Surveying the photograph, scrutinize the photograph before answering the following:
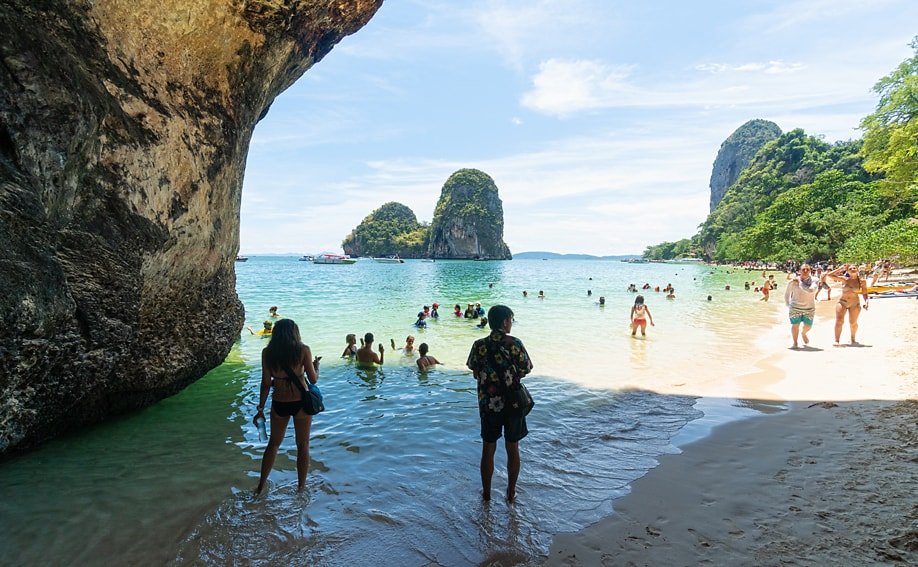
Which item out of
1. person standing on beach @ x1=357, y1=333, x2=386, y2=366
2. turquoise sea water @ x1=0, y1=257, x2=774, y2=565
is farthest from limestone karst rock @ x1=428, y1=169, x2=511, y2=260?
turquoise sea water @ x1=0, y1=257, x2=774, y2=565

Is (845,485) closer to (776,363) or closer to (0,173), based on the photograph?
(776,363)

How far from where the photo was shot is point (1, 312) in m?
3.94

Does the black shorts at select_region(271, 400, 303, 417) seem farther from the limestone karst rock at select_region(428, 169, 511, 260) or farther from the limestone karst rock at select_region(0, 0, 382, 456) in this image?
the limestone karst rock at select_region(428, 169, 511, 260)

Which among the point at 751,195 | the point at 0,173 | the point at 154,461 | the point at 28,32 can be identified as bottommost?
the point at 154,461

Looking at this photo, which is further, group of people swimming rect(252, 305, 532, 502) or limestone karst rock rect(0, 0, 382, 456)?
limestone karst rock rect(0, 0, 382, 456)

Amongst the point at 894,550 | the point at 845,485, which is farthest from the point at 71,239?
the point at 845,485

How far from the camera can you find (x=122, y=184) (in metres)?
5.44

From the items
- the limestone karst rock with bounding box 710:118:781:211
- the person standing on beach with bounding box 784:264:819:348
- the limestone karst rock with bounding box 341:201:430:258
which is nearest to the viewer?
the person standing on beach with bounding box 784:264:819:348

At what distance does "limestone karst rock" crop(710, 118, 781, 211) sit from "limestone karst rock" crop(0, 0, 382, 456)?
15769cm

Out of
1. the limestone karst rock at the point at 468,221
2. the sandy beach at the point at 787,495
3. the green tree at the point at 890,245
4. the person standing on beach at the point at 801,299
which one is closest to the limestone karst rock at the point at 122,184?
the sandy beach at the point at 787,495

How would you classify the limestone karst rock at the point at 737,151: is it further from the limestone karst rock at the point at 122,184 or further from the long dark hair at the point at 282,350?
the long dark hair at the point at 282,350

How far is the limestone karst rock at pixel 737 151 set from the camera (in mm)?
143000

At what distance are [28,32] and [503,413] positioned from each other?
224 inches

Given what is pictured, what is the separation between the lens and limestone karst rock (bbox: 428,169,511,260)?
143 meters
